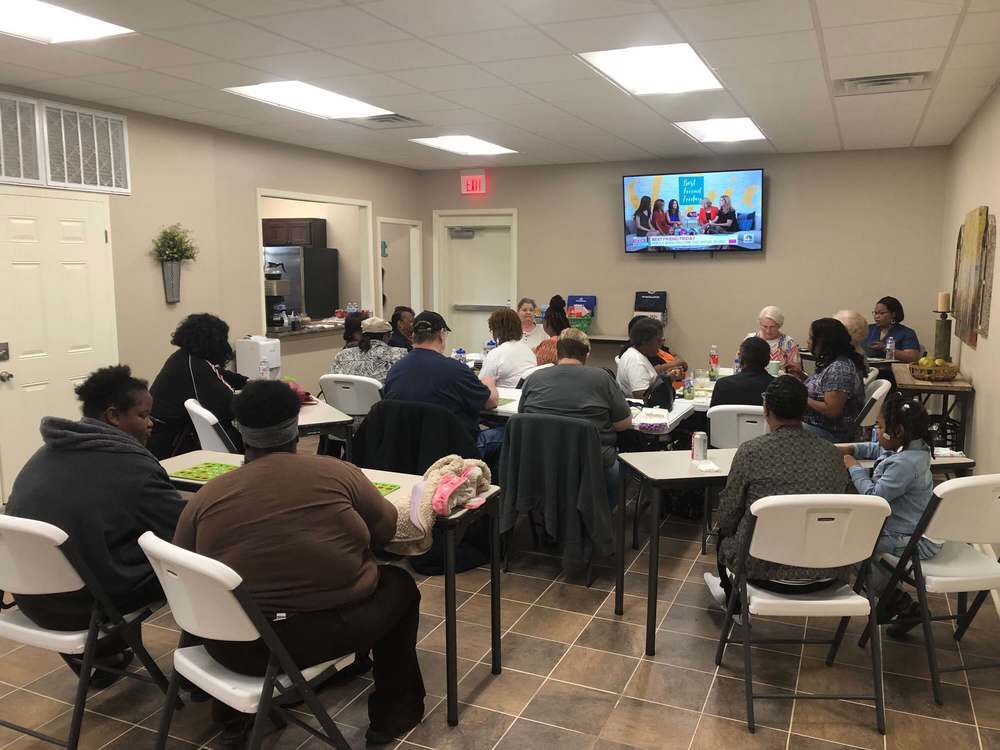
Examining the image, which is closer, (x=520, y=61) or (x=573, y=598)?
(x=573, y=598)

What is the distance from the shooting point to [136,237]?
5.86 meters

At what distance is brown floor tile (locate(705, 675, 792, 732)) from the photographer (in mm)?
2711

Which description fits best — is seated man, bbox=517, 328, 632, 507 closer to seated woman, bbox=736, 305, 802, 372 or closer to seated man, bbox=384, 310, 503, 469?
seated man, bbox=384, 310, 503, 469

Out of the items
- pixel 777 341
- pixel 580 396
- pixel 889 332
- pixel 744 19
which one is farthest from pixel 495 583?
pixel 889 332

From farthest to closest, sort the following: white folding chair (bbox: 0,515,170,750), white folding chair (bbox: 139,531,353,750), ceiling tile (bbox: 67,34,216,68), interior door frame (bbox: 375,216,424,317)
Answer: interior door frame (bbox: 375,216,424,317) → ceiling tile (bbox: 67,34,216,68) → white folding chair (bbox: 0,515,170,750) → white folding chair (bbox: 139,531,353,750)

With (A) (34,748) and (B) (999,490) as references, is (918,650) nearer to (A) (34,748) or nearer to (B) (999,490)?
(B) (999,490)

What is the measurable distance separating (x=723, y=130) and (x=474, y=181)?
10.7 ft

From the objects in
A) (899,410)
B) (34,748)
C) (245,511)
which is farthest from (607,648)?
(34,748)

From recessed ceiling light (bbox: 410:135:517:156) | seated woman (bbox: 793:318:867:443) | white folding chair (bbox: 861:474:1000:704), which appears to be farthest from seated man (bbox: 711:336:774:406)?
recessed ceiling light (bbox: 410:135:517:156)

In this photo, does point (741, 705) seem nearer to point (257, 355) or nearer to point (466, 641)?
point (466, 641)

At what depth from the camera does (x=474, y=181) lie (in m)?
9.11

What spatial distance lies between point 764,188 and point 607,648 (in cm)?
588

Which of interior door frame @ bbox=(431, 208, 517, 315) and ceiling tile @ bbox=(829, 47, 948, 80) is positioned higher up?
ceiling tile @ bbox=(829, 47, 948, 80)

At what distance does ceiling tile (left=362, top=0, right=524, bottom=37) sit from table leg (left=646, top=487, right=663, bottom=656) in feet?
7.00
